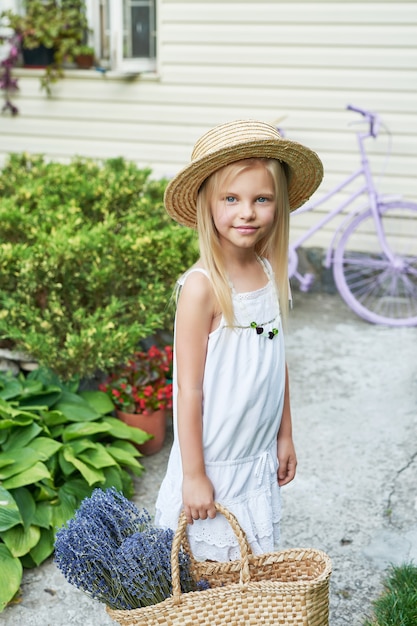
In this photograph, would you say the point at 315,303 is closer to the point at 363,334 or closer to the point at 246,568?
the point at 363,334

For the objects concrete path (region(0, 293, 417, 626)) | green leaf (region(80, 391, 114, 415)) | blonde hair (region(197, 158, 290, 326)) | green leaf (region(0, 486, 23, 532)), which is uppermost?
blonde hair (region(197, 158, 290, 326))

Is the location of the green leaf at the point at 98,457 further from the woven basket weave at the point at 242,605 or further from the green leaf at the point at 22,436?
the woven basket weave at the point at 242,605

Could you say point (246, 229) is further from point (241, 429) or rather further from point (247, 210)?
point (241, 429)

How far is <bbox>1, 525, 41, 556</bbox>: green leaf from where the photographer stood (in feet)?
10.1

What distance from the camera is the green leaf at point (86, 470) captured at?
10.9 ft

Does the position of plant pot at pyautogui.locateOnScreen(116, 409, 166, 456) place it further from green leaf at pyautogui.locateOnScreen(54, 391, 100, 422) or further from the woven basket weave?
the woven basket weave

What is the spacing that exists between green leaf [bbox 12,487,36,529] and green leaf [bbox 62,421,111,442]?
1.21 ft

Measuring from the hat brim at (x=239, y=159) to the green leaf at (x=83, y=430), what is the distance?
153cm

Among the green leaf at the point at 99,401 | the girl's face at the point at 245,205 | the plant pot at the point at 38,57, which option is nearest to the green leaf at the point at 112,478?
the green leaf at the point at 99,401

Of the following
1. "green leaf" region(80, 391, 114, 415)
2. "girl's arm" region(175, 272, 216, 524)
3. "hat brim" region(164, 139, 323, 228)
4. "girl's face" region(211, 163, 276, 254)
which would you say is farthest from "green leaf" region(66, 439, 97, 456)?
"girl's face" region(211, 163, 276, 254)

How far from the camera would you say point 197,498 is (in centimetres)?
220

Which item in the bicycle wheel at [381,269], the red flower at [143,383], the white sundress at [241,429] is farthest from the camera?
the bicycle wheel at [381,269]

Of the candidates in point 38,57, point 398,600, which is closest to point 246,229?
point 398,600

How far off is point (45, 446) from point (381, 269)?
4.01 m
